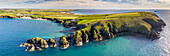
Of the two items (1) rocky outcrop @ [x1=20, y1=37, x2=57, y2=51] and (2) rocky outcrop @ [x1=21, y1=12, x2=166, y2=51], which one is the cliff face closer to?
(2) rocky outcrop @ [x1=21, y1=12, x2=166, y2=51]

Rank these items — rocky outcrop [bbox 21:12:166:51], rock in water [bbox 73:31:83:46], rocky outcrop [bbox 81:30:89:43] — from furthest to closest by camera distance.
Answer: rocky outcrop [bbox 81:30:89:43] → rock in water [bbox 73:31:83:46] → rocky outcrop [bbox 21:12:166:51]

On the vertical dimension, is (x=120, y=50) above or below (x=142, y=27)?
below

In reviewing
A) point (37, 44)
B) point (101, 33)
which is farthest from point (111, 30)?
point (37, 44)

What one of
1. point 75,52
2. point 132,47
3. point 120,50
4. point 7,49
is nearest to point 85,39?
point 75,52

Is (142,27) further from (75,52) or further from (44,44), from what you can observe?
(44,44)

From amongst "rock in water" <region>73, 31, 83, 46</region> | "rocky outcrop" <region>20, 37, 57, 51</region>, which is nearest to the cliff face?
"rock in water" <region>73, 31, 83, 46</region>

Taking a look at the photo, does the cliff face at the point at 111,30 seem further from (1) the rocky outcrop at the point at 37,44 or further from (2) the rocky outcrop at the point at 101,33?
(1) the rocky outcrop at the point at 37,44

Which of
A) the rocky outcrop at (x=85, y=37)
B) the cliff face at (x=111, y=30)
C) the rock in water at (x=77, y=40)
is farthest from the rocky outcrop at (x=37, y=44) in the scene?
the rocky outcrop at (x=85, y=37)

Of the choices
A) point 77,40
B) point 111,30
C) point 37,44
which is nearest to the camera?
point 37,44

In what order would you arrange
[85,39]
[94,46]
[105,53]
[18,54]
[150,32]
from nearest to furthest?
[18,54] < [105,53] < [94,46] < [85,39] < [150,32]

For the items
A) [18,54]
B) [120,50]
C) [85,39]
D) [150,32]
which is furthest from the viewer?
[150,32]

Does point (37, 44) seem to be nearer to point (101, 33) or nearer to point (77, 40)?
point (77, 40)
